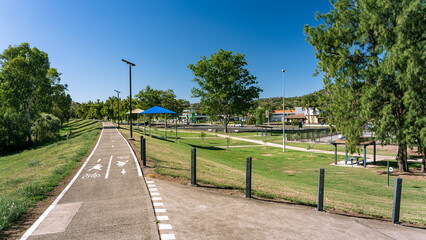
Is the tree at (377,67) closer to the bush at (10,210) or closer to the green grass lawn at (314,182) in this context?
the green grass lawn at (314,182)

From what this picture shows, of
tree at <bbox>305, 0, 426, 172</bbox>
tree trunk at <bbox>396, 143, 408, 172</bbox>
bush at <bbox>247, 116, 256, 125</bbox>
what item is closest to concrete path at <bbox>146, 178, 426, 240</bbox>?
tree at <bbox>305, 0, 426, 172</bbox>

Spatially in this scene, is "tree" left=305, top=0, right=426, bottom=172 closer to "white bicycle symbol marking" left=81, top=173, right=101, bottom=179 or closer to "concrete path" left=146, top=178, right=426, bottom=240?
"concrete path" left=146, top=178, right=426, bottom=240

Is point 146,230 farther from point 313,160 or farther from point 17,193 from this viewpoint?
point 313,160

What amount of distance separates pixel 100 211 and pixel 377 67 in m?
18.0

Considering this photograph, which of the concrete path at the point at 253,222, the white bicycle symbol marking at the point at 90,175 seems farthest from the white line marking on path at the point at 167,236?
the white bicycle symbol marking at the point at 90,175

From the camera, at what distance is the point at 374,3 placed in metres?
15.3

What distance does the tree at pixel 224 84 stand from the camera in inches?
2159

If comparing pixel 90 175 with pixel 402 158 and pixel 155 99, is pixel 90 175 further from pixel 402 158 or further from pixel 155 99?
pixel 155 99

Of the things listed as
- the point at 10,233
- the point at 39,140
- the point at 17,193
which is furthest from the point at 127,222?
the point at 39,140

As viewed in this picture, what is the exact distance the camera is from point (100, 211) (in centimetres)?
642

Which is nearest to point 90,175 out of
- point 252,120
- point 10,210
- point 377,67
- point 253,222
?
point 10,210

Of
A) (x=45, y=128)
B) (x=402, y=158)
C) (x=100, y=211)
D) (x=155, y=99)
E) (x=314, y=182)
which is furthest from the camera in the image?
(x=155, y=99)

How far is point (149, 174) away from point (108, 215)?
4.57m

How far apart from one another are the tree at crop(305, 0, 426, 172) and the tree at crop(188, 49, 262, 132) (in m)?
35.6
